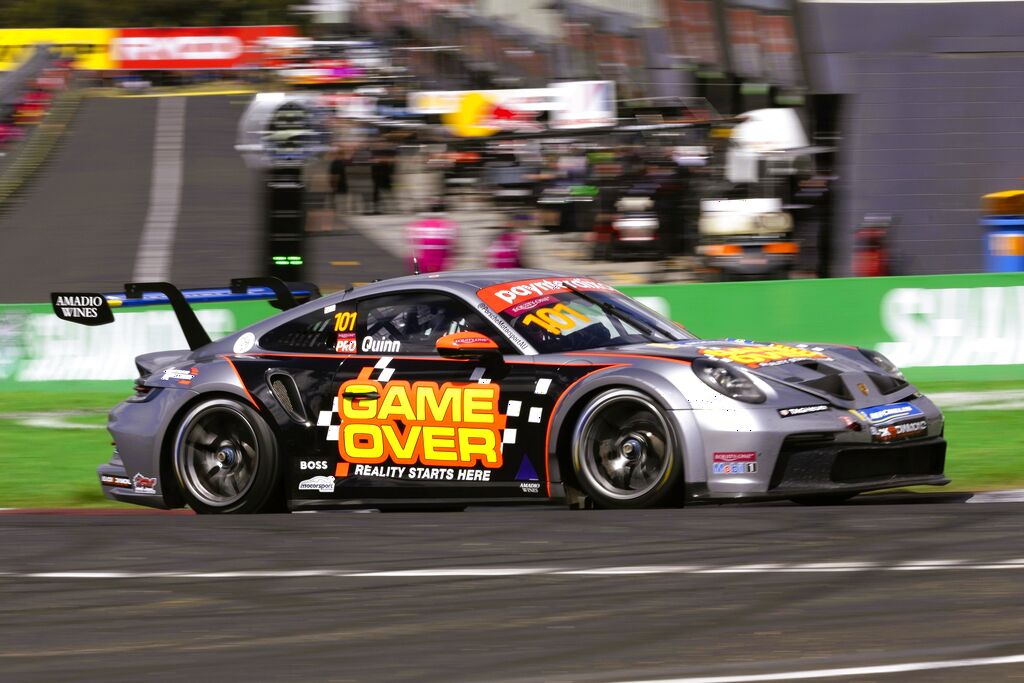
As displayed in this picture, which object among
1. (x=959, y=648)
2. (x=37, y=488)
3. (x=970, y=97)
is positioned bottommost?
(x=37, y=488)

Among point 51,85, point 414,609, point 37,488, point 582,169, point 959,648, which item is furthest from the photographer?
point 51,85

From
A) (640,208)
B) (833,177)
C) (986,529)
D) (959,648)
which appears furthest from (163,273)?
(959,648)

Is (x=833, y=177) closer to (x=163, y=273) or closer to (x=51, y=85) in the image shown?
(x=163, y=273)

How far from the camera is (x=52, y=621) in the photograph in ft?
16.9

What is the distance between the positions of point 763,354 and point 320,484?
7.34ft

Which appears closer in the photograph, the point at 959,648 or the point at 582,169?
the point at 959,648

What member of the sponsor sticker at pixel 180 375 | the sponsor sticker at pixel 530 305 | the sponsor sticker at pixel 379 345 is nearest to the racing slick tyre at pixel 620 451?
the sponsor sticker at pixel 530 305

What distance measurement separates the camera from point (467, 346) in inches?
289

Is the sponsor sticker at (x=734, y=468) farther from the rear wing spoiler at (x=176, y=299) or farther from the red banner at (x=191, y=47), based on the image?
the red banner at (x=191, y=47)

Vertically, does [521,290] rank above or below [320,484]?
above

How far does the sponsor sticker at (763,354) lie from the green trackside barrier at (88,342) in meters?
9.07

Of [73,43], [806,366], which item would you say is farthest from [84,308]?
[73,43]

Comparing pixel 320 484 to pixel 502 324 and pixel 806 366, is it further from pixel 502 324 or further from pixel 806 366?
pixel 806 366

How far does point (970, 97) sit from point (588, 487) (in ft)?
62.7
